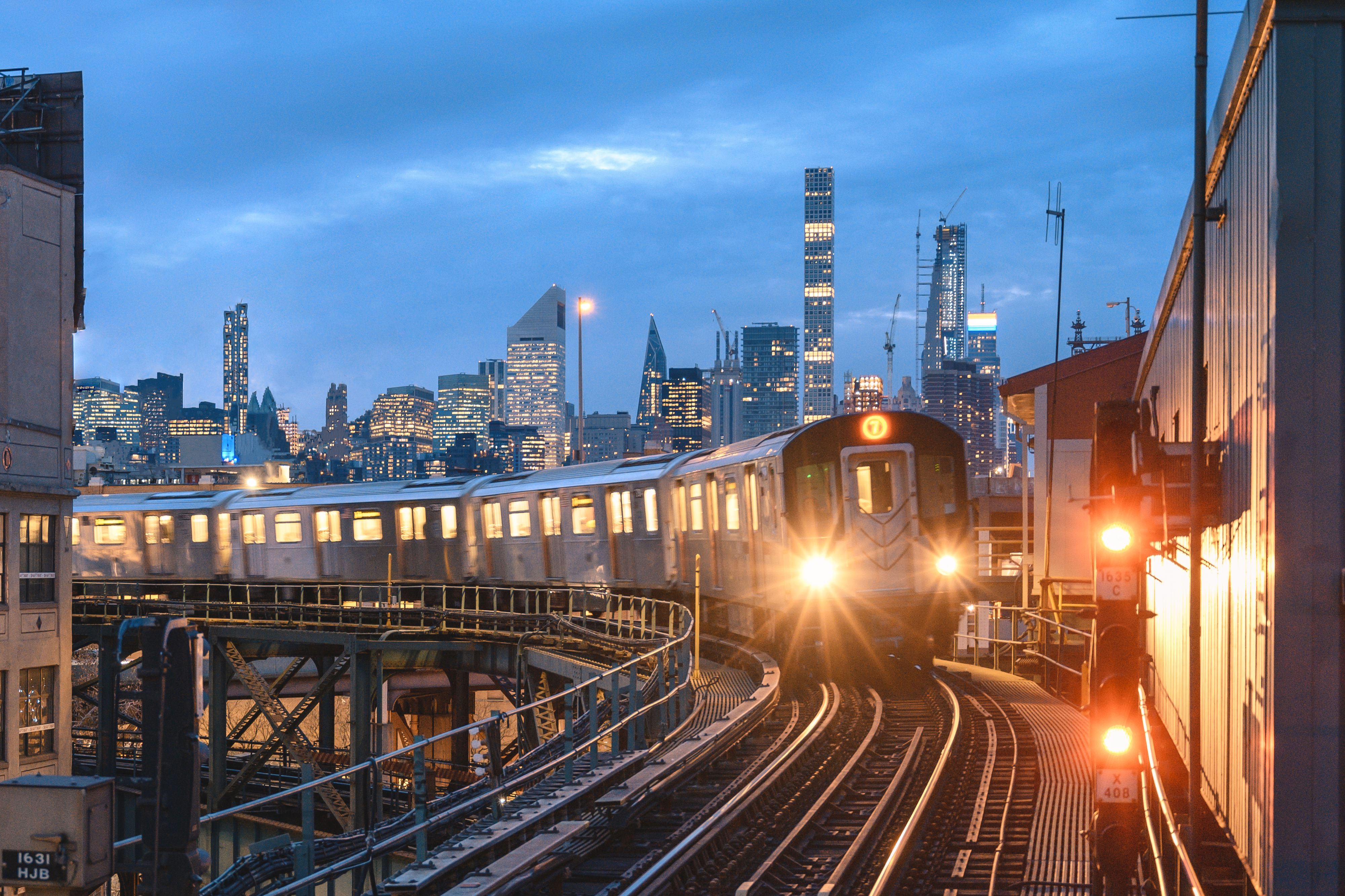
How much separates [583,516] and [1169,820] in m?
21.0

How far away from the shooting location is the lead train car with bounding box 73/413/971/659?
17547 millimetres

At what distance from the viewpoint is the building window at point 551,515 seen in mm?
28547

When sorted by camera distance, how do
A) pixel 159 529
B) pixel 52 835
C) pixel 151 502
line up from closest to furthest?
pixel 52 835
pixel 159 529
pixel 151 502

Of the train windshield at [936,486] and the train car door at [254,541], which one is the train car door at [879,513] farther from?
the train car door at [254,541]

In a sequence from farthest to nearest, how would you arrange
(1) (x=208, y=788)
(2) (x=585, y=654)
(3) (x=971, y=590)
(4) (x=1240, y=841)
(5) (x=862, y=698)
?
(1) (x=208, y=788) → (2) (x=585, y=654) → (3) (x=971, y=590) → (5) (x=862, y=698) → (4) (x=1240, y=841)

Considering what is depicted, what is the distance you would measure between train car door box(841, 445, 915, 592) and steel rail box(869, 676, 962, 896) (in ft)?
11.2

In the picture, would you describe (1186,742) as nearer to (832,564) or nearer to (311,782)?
(832,564)

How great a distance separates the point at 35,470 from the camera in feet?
59.6

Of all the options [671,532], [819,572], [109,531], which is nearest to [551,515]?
[671,532]

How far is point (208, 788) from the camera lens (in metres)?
26.1

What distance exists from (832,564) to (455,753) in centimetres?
1451

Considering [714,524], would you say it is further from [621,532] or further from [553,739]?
[553,739]

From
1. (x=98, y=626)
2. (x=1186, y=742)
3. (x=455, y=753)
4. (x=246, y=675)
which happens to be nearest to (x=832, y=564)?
(x=1186, y=742)

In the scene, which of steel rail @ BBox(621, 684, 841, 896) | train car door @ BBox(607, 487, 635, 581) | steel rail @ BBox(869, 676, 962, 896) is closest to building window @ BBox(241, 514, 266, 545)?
train car door @ BBox(607, 487, 635, 581)
